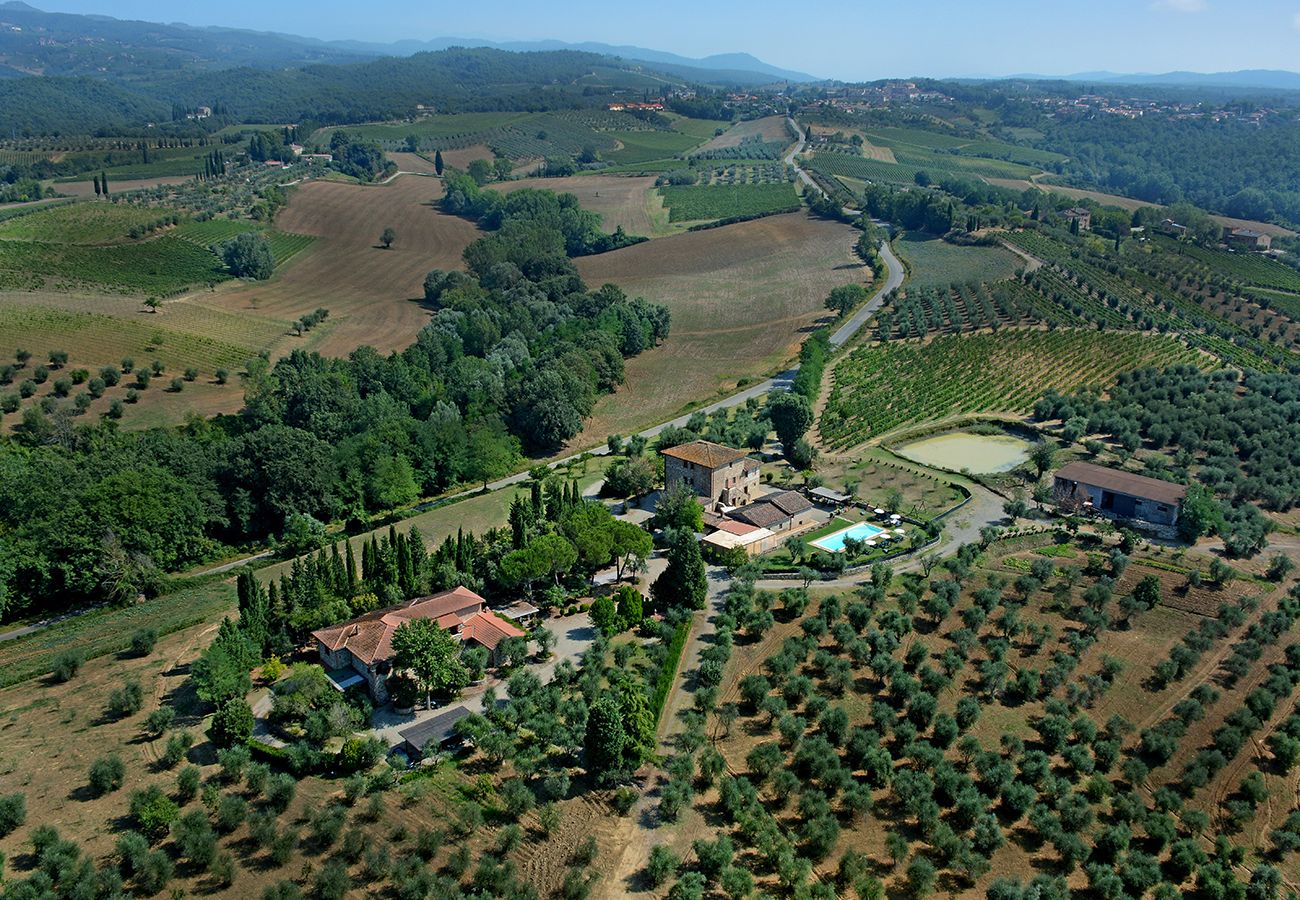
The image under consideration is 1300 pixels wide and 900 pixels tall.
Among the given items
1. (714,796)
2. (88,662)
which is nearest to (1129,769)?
(714,796)

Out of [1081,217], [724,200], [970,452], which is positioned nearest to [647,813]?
[970,452]

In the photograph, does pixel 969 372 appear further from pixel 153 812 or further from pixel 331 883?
pixel 153 812

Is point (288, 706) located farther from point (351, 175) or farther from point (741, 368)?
point (351, 175)

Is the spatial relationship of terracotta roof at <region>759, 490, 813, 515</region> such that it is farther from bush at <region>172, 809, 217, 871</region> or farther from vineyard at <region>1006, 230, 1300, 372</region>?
vineyard at <region>1006, 230, 1300, 372</region>

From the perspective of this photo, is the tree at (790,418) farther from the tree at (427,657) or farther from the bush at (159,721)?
the bush at (159,721)

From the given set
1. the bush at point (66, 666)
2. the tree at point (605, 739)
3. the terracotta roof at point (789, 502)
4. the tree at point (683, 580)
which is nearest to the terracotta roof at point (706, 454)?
the terracotta roof at point (789, 502)

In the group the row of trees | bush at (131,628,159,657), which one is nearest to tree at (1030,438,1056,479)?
the row of trees

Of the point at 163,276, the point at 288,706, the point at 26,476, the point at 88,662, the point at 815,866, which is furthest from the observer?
the point at 163,276
